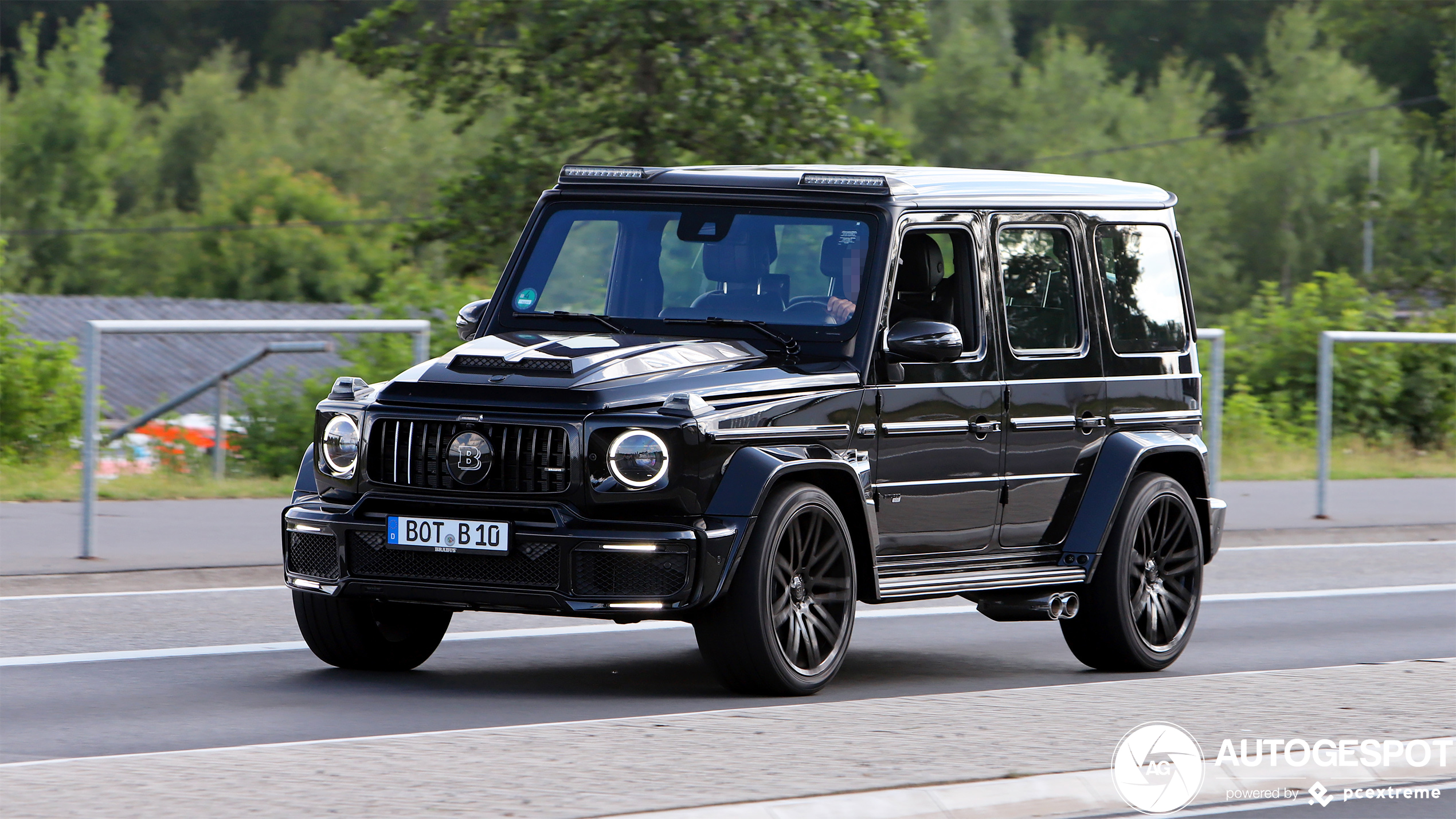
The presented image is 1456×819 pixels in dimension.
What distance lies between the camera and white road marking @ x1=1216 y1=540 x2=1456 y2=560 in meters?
16.0

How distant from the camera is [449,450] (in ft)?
25.8

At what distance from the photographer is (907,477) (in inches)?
341

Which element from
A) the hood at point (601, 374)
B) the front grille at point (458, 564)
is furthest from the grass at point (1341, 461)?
the front grille at point (458, 564)

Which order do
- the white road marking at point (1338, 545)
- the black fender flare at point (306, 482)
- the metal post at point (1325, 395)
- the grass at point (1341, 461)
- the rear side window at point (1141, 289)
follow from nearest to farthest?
the black fender flare at point (306, 482), the rear side window at point (1141, 289), the white road marking at point (1338, 545), the metal post at point (1325, 395), the grass at point (1341, 461)

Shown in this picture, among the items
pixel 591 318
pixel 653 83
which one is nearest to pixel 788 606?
pixel 591 318

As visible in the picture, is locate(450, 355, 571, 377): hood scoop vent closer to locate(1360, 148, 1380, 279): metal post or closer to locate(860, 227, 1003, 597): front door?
locate(860, 227, 1003, 597): front door

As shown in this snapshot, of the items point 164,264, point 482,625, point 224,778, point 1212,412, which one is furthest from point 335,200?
point 224,778

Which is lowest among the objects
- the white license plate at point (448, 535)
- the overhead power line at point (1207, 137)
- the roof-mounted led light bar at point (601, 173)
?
the white license plate at point (448, 535)

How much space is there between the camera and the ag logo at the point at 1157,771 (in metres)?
6.43

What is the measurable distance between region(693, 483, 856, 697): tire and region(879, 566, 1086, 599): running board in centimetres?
32

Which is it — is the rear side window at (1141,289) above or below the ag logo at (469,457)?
above

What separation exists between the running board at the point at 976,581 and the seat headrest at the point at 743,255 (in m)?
1.31

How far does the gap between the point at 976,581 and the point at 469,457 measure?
2.31 m

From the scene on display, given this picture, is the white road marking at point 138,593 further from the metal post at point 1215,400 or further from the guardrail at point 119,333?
the metal post at point 1215,400
